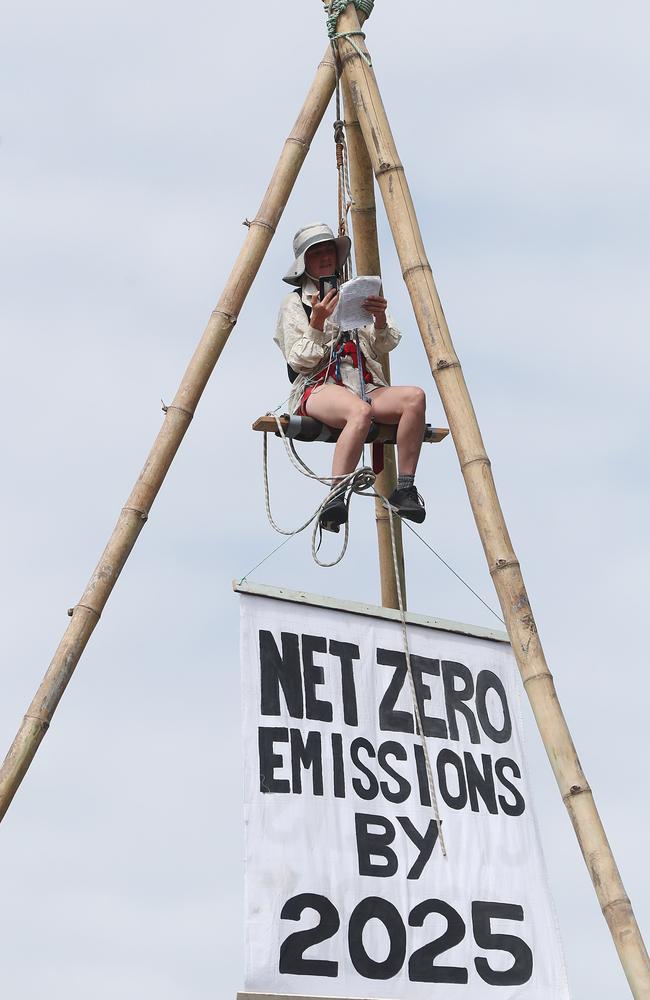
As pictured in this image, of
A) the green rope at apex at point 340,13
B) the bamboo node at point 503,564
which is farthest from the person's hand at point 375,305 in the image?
the bamboo node at point 503,564

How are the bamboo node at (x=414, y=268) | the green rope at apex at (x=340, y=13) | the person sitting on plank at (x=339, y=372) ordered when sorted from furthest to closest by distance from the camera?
the green rope at apex at (x=340, y=13)
the person sitting on plank at (x=339, y=372)
the bamboo node at (x=414, y=268)

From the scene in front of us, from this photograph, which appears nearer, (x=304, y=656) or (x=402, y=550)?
(x=304, y=656)

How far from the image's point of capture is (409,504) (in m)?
8.38

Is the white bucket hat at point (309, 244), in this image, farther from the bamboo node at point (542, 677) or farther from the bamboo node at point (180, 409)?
the bamboo node at point (542, 677)

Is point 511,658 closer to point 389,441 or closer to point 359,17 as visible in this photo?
point 389,441

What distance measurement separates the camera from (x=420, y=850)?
7.66 m

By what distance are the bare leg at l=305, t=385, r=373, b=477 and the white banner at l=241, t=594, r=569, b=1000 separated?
2.78 ft

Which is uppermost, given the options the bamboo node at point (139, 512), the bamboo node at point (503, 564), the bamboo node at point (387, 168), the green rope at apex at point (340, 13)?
the green rope at apex at point (340, 13)

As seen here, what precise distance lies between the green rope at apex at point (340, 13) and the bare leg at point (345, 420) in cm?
194

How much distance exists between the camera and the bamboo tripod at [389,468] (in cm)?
658

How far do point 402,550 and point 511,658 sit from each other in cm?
126

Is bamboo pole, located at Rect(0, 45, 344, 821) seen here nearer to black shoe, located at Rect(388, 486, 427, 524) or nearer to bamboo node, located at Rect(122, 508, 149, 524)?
bamboo node, located at Rect(122, 508, 149, 524)

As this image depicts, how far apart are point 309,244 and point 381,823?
327cm

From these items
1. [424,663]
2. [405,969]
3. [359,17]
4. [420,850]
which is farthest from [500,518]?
[359,17]
